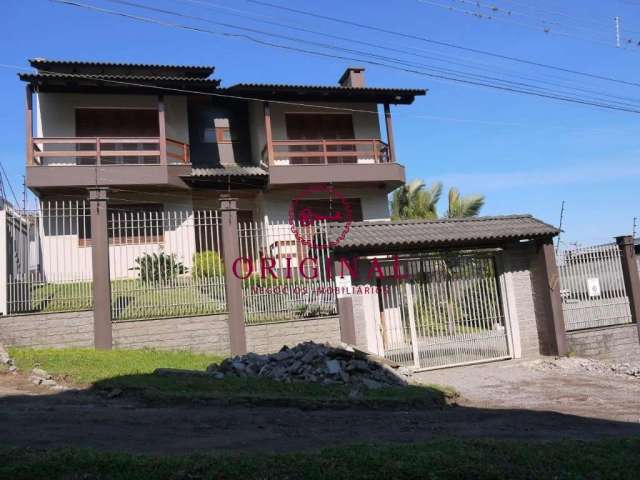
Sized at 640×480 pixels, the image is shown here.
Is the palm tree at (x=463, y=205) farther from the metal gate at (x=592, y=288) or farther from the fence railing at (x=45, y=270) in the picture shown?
the fence railing at (x=45, y=270)

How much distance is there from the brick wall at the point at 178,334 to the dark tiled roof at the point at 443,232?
2.81m

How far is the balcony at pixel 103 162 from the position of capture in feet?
49.6

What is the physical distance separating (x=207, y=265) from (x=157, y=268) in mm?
965

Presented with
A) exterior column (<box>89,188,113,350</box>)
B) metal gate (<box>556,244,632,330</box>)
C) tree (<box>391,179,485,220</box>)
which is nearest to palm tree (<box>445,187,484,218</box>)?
tree (<box>391,179,485,220</box>)

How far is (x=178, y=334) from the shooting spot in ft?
32.8

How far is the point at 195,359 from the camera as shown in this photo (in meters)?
9.52

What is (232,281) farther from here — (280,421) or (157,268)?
(280,421)

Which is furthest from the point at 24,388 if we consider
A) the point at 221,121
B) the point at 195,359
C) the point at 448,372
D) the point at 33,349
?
the point at 221,121

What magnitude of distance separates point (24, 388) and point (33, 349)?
1842mm

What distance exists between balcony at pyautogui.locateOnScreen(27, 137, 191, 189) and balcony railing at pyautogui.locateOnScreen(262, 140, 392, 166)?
296 centimetres

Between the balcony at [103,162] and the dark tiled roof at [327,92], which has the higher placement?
the dark tiled roof at [327,92]

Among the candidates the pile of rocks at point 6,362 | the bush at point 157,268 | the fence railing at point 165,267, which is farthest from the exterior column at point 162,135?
the pile of rocks at point 6,362

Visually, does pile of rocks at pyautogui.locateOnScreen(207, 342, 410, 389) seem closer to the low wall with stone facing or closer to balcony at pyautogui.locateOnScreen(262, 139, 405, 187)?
the low wall with stone facing

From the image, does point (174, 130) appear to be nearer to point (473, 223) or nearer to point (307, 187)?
point (307, 187)
